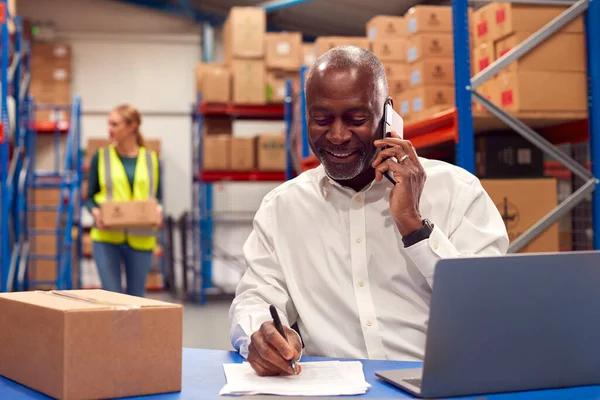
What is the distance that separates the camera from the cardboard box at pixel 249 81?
26.2 feet

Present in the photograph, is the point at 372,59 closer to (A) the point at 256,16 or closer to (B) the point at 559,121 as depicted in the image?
(B) the point at 559,121

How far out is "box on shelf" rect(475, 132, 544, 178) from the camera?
3803 millimetres

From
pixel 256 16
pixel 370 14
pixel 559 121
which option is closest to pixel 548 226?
pixel 559 121

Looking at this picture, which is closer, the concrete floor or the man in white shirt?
the man in white shirt

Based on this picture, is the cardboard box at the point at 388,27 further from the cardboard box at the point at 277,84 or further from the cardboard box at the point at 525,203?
the cardboard box at the point at 277,84

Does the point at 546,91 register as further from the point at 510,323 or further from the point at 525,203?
the point at 510,323

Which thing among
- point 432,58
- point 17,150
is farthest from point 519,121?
point 17,150

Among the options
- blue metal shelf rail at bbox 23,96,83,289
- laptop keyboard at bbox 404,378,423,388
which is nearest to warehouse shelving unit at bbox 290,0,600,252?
laptop keyboard at bbox 404,378,423,388

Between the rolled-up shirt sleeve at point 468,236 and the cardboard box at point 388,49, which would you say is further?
the cardboard box at point 388,49

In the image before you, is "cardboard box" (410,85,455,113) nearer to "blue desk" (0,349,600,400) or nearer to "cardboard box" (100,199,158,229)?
"cardboard box" (100,199,158,229)

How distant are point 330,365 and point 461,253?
0.48m

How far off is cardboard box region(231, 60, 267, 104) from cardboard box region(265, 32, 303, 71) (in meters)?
0.14

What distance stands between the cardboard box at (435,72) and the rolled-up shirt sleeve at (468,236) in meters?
2.82

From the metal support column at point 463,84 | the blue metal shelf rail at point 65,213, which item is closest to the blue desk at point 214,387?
the metal support column at point 463,84
